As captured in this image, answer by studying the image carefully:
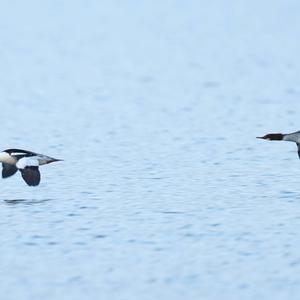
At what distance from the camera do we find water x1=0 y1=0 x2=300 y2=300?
11.7 m

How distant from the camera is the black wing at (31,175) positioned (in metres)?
15.6

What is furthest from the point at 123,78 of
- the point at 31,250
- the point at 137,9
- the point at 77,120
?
the point at 137,9

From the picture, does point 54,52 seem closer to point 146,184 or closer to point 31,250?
point 146,184

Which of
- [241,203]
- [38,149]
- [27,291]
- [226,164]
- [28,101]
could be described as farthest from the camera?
[28,101]

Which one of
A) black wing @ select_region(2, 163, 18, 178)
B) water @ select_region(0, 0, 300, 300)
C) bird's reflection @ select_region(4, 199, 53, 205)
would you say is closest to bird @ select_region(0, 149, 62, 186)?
black wing @ select_region(2, 163, 18, 178)

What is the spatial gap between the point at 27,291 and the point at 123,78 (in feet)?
77.6

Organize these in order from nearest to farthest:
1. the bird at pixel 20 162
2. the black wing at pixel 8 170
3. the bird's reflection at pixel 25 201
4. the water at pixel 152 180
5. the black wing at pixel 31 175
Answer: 1. the water at pixel 152 180
2. the bird's reflection at pixel 25 201
3. the black wing at pixel 31 175
4. the bird at pixel 20 162
5. the black wing at pixel 8 170

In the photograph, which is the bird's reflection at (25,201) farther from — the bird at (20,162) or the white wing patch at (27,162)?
the white wing patch at (27,162)

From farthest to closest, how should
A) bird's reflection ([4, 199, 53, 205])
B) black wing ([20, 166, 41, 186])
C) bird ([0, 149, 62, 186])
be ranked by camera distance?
bird ([0, 149, 62, 186]), black wing ([20, 166, 41, 186]), bird's reflection ([4, 199, 53, 205])

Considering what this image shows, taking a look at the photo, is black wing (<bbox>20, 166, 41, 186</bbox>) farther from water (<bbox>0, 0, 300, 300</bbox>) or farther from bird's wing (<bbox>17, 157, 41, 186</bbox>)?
water (<bbox>0, 0, 300, 300</bbox>)

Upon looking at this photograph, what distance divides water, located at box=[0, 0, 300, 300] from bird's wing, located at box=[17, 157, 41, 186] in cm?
21

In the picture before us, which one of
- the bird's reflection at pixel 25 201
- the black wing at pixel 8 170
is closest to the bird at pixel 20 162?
the black wing at pixel 8 170

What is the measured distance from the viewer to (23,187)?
649 inches

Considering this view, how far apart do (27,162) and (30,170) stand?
21cm
